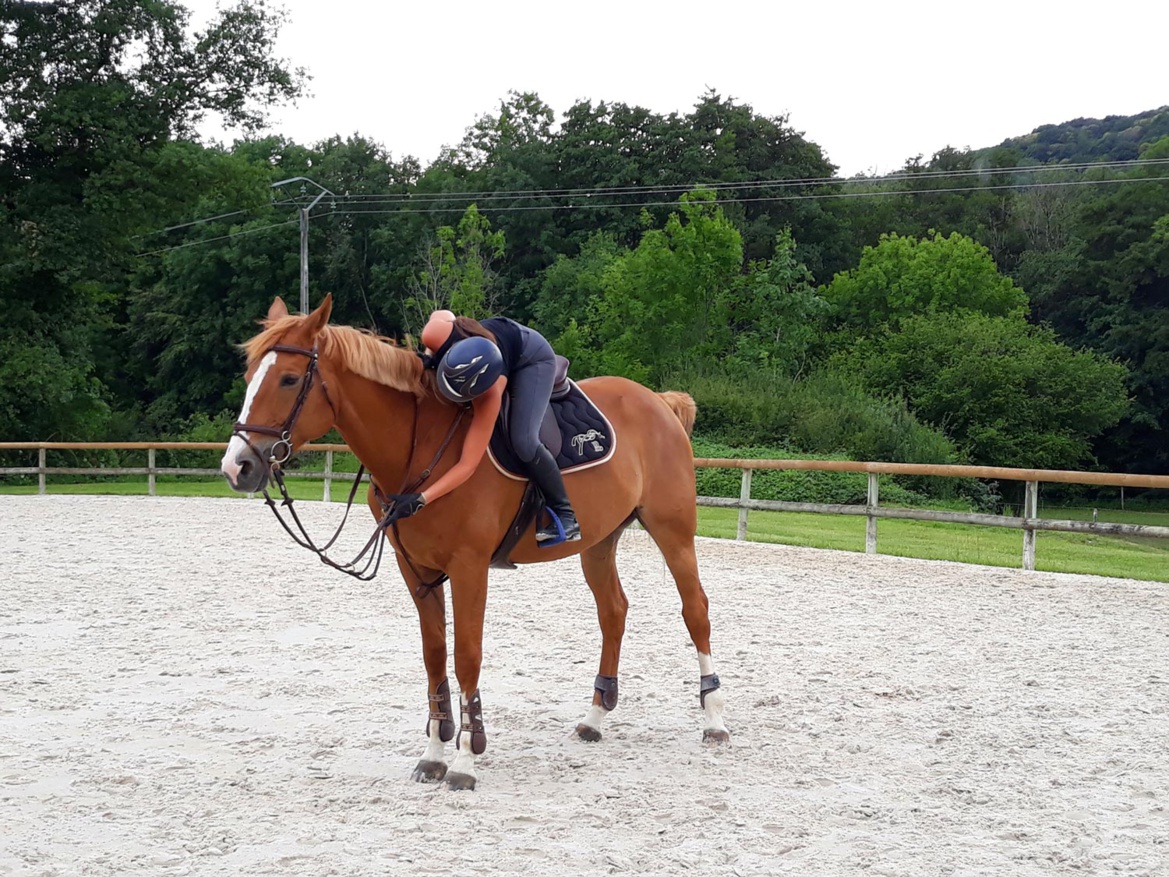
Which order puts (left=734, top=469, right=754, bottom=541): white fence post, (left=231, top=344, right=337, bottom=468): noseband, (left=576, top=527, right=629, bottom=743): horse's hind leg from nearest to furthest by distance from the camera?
(left=231, top=344, right=337, bottom=468): noseband → (left=576, top=527, right=629, bottom=743): horse's hind leg → (left=734, top=469, right=754, bottom=541): white fence post

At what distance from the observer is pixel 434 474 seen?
16.1 feet

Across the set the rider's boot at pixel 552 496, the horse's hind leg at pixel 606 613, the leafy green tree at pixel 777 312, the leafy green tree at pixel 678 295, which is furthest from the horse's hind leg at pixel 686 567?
the leafy green tree at pixel 777 312

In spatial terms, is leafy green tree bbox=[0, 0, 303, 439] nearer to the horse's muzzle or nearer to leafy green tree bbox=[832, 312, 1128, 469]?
leafy green tree bbox=[832, 312, 1128, 469]

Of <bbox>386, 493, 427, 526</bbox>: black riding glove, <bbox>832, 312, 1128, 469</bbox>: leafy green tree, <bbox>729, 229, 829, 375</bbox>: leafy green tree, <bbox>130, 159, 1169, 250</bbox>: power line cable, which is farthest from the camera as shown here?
<bbox>130, 159, 1169, 250</bbox>: power line cable

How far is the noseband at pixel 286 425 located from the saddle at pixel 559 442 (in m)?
0.85

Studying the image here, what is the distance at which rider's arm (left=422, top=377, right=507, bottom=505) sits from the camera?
475cm

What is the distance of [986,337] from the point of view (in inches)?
1431

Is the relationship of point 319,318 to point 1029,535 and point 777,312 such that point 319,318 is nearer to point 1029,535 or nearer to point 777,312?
point 1029,535

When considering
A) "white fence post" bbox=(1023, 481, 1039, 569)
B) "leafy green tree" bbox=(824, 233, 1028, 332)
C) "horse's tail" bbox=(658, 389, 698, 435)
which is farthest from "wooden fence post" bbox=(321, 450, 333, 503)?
"leafy green tree" bbox=(824, 233, 1028, 332)

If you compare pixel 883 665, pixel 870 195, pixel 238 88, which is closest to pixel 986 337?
pixel 870 195

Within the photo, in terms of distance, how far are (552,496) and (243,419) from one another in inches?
59.5

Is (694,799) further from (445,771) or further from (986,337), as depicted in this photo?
(986,337)

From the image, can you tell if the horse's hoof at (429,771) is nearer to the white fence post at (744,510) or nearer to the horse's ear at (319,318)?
the horse's ear at (319,318)

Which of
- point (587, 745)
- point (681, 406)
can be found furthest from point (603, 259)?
point (587, 745)
